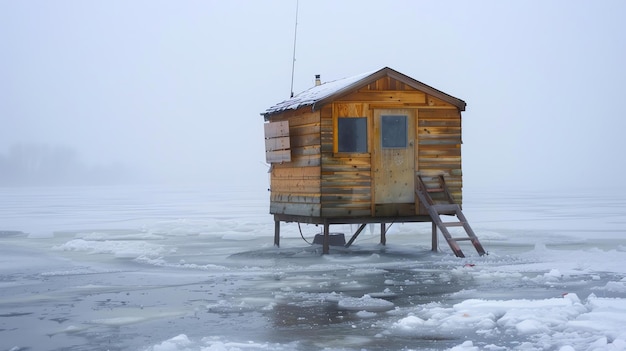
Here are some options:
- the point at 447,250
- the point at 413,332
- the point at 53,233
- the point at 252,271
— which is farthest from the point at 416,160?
the point at 53,233

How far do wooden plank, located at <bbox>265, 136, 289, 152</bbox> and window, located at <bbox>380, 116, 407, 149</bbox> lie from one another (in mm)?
2733

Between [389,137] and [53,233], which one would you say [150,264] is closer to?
[389,137]

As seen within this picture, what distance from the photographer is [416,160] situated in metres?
19.5

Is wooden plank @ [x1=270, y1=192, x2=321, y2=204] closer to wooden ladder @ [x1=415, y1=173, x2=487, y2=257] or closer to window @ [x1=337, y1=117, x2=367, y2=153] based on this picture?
window @ [x1=337, y1=117, x2=367, y2=153]

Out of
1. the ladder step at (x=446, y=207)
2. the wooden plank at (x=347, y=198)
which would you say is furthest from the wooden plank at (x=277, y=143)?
the ladder step at (x=446, y=207)

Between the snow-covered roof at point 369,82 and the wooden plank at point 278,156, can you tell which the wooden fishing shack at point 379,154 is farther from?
the wooden plank at point 278,156

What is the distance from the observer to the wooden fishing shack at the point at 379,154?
18.9m

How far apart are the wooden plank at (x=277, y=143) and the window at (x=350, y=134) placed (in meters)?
2.05

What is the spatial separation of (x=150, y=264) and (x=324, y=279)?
4.82 m

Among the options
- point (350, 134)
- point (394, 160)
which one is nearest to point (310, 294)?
point (350, 134)

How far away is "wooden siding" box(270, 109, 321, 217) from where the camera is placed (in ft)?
62.5

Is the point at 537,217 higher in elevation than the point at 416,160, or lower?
lower

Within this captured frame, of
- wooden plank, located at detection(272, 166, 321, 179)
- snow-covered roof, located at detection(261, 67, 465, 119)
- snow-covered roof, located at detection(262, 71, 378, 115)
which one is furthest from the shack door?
wooden plank, located at detection(272, 166, 321, 179)

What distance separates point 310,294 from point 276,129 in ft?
31.4
